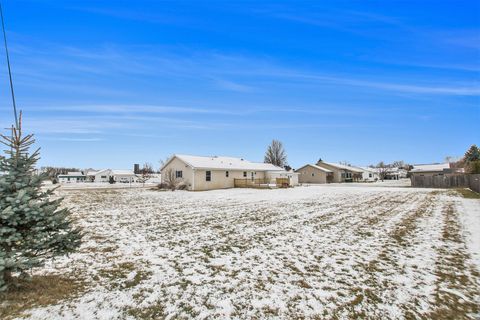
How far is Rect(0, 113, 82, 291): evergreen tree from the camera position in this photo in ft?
12.0

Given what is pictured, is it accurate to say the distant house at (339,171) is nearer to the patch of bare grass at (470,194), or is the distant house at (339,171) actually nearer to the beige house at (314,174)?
the beige house at (314,174)

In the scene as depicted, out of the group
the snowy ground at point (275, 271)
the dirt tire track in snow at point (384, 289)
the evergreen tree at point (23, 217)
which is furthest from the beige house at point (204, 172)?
the evergreen tree at point (23, 217)

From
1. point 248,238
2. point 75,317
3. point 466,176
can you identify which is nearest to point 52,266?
point 75,317

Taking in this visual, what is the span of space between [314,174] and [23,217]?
5084cm

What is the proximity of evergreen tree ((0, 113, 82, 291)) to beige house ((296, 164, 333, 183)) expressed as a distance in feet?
163

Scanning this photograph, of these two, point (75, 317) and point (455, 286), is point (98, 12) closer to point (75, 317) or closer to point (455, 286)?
point (75, 317)

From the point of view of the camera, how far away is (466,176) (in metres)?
29.2

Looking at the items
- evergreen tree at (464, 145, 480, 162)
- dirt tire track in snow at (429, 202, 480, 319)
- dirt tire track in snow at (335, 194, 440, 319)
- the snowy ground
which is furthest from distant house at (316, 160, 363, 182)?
dirt tire track in snow at (335, 194, 440, 319)

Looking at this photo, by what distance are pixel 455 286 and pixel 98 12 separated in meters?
14.8

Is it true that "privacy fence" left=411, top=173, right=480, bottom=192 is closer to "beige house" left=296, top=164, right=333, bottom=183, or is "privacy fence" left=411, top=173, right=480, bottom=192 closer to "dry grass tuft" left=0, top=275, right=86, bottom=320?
"beige house" left=296, top=164, right=333, bottom=183

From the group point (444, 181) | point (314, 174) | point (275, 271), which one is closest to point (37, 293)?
point (275, 271)

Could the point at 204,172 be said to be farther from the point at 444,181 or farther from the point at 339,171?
the point at 339,171

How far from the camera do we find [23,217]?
12.6ft

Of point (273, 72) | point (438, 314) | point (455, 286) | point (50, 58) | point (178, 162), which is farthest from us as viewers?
point (178, 162)
